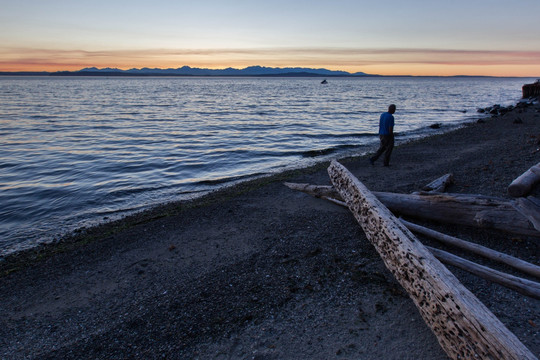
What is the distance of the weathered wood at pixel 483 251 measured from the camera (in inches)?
186

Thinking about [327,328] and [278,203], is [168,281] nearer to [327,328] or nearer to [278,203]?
[327,328]

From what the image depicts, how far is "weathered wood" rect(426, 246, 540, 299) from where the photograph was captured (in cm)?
434

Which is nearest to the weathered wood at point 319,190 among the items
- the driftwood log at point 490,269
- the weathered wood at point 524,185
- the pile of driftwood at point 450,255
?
the pile of driftwood at point 450,255

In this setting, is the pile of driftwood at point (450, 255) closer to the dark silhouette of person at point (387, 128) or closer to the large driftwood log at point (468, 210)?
the large driftwood log at point (468, 210)

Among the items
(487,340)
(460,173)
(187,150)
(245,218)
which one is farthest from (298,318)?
(187,150)

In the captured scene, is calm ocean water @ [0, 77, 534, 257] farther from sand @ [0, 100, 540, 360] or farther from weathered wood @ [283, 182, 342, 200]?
weathered wood @ [283, 182, 342, 200]

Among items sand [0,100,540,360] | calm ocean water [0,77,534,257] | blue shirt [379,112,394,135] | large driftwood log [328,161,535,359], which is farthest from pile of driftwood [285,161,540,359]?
calm ocean water [0,77,534,257]

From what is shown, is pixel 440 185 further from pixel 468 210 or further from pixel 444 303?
pixel 444 303

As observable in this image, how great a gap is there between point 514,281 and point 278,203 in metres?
5.47

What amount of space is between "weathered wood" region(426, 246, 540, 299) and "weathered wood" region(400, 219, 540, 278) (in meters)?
0.42

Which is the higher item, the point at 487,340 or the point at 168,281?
the point at 487,340

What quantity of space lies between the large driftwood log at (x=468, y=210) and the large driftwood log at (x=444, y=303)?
5.45 feet

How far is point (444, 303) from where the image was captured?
11.4ft

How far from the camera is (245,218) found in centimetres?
802
